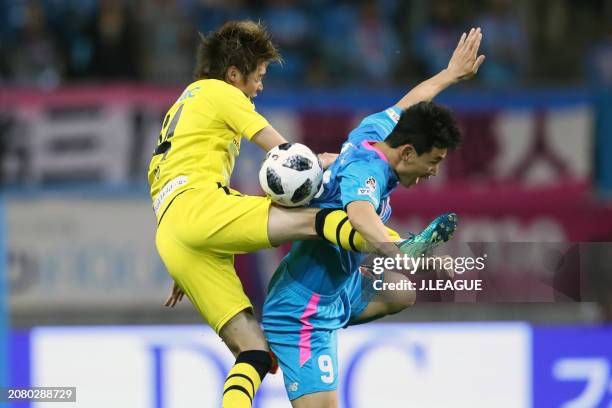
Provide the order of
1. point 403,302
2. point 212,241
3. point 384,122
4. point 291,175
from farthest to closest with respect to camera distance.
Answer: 1. point 384,122
2. point 403,302
3. point 212,241
4. point 291,175

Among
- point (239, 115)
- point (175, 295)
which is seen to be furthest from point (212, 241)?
point (175, 295)

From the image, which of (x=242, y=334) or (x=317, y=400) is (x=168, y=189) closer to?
(x=242, y=334)

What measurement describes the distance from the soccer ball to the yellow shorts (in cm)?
12

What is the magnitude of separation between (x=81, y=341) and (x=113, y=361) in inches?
9.1

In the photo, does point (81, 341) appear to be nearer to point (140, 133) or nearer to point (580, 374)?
point (580, 374)

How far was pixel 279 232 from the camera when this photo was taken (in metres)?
5.21

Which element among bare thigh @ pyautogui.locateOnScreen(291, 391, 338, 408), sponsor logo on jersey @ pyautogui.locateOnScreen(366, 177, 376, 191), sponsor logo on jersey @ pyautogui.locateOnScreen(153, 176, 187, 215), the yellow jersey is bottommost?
bare thigh @ pyautogui.locateOnScreen(291, 391, 338, 408)

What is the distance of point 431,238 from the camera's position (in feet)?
16.3

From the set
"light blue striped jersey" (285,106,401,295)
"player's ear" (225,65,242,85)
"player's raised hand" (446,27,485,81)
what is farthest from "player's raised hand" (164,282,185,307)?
"player's raised hand" (446,27,485,81)

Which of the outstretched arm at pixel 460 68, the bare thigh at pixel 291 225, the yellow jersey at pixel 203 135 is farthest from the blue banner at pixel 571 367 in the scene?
the yellow jersey at pixel 203 135

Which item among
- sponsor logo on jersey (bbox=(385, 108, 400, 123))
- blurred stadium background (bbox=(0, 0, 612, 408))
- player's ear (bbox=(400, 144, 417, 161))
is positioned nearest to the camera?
player's ear (bbox=(400, 144, 417, 161))
